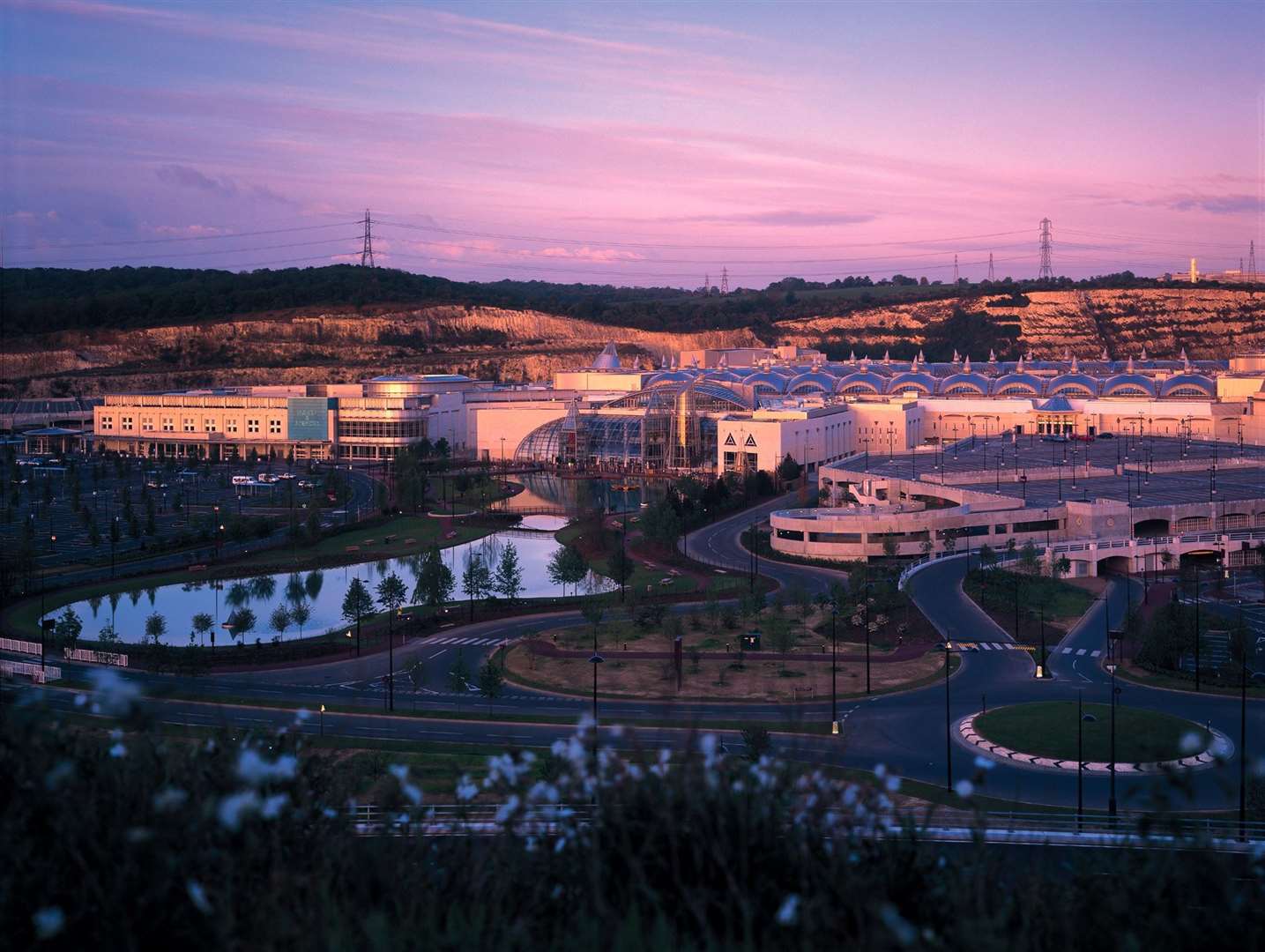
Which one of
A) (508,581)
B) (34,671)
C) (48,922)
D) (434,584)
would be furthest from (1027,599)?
(48,922)

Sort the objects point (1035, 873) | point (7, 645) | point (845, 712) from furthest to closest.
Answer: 1. point (7, 645)
2. point (845, 712)
3. point (1035, 873)

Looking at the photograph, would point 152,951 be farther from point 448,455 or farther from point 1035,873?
point 448,455

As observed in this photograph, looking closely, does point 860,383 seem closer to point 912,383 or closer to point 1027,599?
point 912,383

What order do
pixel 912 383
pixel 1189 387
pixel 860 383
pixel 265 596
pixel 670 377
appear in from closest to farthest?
pixel 265 596, pixel 1189 387, pixel 912 383, pixel 670 377, pixel 860 383

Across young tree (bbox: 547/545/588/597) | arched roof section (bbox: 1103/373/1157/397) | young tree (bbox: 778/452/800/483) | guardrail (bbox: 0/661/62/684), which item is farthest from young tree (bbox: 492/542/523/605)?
Answer: arched roof section (bbox: 1103/373/1157/397)

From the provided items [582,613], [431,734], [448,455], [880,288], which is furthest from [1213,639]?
[880,288]

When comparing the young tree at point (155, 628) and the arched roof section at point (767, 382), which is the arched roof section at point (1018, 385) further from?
the young tree at point (155, 628)
